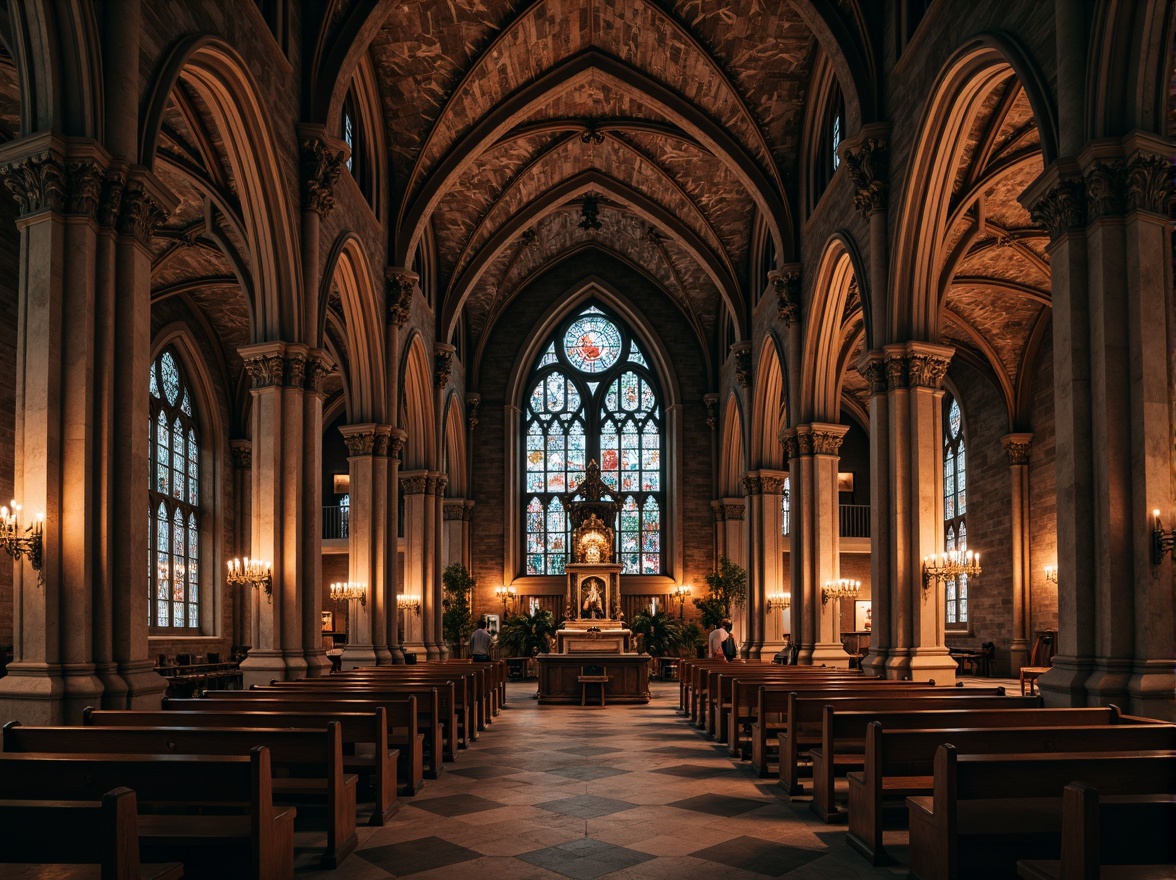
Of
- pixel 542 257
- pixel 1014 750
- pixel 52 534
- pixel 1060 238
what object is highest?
pixel 542 257

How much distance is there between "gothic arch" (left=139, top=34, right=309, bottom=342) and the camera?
14078mm

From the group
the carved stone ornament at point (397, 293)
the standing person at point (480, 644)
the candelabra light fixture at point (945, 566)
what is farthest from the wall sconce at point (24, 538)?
the standing person at point (480, 644)

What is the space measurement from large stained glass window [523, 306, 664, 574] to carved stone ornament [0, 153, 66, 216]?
2868 centimetres

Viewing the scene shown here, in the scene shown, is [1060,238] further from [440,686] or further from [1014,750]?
[440,686]

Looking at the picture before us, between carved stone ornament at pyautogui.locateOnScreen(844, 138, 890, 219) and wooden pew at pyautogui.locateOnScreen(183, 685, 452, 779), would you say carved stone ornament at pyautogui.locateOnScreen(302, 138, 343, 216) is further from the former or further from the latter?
carved stone ornament at pyautogui.locateOnScreen(844, 138, 890, 219)

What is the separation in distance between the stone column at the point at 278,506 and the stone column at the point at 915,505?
903 cm

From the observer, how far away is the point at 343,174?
1948 cm

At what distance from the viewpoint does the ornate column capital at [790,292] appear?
76.6ft

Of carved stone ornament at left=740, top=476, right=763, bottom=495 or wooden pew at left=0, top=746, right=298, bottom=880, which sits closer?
wooden pew at left=0, top=746, right=298, bottom=880

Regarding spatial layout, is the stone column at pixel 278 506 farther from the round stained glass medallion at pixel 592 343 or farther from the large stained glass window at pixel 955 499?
the large stained glass window at pixel 955 499

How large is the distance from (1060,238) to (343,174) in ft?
43.0

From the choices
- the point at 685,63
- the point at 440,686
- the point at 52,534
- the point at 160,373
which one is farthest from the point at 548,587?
the point at 52,534

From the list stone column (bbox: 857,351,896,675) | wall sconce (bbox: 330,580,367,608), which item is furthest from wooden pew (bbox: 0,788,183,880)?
wall sconce (bbox: 330,580,367,608)

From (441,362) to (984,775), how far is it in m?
25.0
